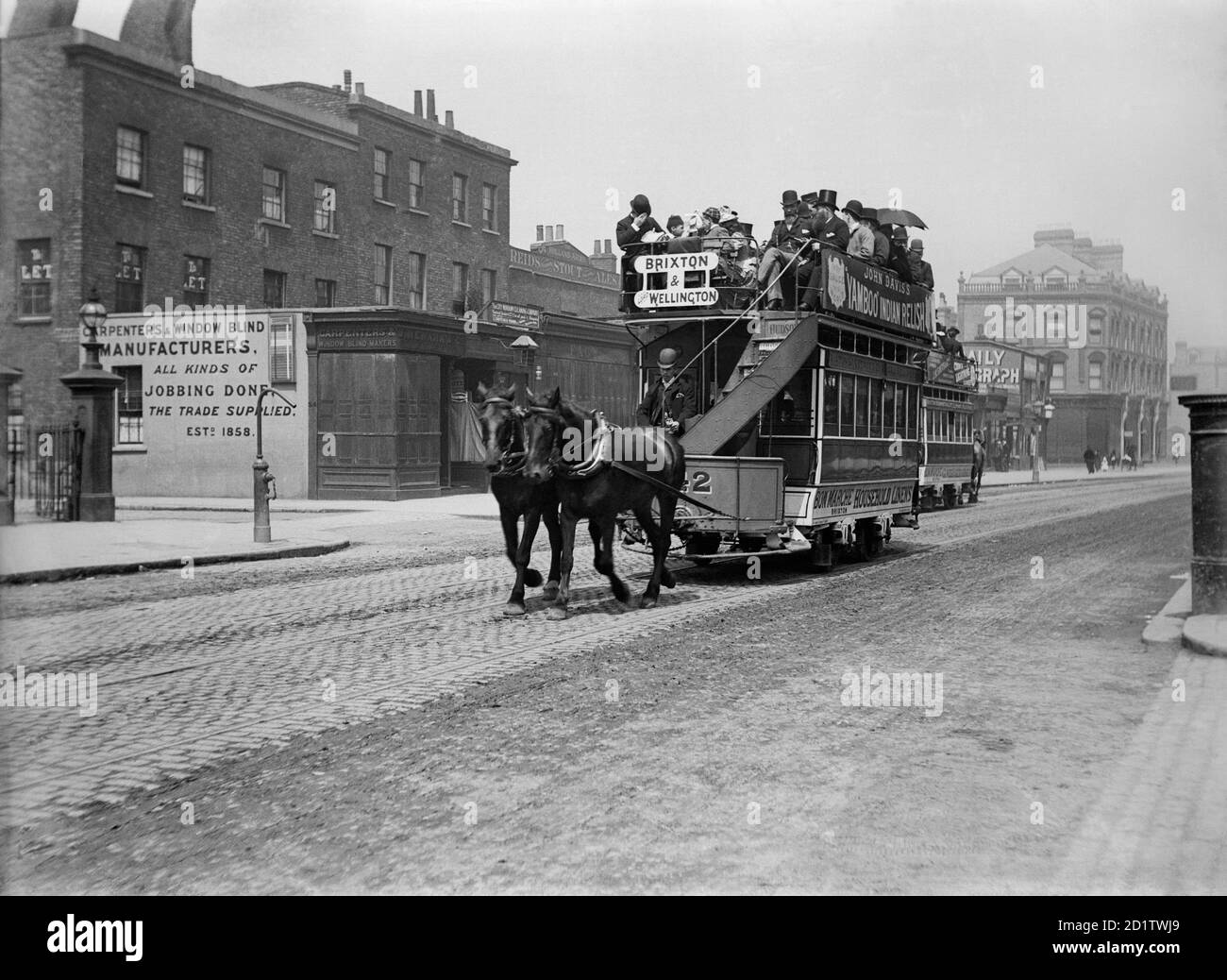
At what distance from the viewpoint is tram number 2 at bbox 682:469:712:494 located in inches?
512

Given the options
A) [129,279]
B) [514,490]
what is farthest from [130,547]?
[129,279]

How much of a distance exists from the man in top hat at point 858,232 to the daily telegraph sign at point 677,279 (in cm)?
248

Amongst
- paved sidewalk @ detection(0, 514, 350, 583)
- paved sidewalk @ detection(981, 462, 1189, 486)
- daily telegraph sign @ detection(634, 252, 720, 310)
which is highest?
daily telegraph sign @ detection(634, 252, 720, 310)

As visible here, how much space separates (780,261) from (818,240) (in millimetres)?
515

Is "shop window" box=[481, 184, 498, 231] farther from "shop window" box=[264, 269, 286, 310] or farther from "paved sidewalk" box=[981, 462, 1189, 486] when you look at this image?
"paved sidewalk" box=[981, 462, 1189, 486]

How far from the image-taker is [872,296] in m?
15.5

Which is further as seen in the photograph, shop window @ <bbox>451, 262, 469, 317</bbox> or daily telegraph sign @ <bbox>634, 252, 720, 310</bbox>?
shop window @ <bbox>451, 262, 469, 317</bbox>

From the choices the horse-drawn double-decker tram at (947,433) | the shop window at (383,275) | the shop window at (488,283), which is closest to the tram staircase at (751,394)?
the horse-drawn double-decker tram at (947,433)

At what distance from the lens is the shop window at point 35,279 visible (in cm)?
2745

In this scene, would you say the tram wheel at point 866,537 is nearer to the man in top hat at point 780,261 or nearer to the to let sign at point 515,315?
the man in top hat at point 780,261

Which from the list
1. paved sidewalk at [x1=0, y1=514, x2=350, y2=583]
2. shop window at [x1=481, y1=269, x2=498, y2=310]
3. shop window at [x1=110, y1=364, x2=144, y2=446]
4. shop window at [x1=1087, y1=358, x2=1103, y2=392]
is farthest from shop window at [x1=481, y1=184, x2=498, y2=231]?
shop window at [x1=1087, y1=358, x2=1103, y2=392]

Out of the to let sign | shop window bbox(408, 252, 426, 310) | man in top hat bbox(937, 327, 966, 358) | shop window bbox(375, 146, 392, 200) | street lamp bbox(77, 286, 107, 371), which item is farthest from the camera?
shop window bbox(408, 252, 426, 310)

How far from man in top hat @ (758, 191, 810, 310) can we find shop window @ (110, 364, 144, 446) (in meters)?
21.0
